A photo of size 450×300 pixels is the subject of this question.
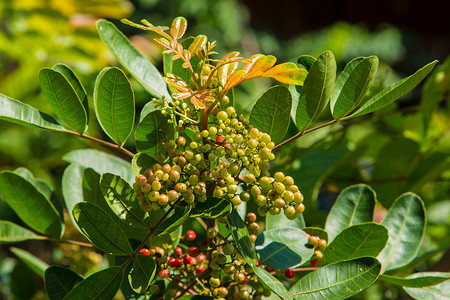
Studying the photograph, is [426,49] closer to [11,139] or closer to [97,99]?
[11,139]

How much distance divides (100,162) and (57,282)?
7.1 inches

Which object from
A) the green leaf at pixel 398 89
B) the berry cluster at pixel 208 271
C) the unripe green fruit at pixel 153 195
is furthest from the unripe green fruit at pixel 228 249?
the green leaf at pixel 398 89

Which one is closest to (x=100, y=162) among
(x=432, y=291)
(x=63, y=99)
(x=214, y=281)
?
(x=63, y=99)

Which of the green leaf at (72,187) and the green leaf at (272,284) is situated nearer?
the green leaf at (272,284)

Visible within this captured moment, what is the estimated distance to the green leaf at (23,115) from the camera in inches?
19.0

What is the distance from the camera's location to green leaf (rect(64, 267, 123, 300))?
464 millimetres

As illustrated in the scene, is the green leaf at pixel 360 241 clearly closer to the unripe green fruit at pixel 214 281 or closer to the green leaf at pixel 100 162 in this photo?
the unripe green fruit at pixel 214 281

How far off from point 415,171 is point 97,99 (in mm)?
683

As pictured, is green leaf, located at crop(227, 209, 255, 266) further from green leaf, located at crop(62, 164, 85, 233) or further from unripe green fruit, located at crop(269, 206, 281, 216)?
green leaf, located at crop(62, 164, 85, 233)

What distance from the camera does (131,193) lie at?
19.6 inches

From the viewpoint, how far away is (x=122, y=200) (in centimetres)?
49

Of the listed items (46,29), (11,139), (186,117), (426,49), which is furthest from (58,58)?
(426,49)

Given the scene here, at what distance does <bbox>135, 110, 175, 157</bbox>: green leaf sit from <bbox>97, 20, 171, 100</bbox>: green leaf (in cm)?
6

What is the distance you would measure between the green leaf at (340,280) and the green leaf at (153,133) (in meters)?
0.22
